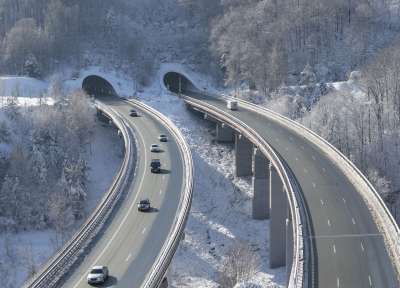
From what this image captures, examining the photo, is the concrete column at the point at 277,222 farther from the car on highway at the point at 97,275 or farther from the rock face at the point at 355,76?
the rock face at the point at 355,76

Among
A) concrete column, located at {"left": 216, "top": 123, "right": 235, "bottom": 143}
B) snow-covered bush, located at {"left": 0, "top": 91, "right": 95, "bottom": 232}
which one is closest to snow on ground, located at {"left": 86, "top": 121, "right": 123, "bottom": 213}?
snow-covered bush, located at {"left": 0, "top": 91, "right": 95, "bottom": 232}

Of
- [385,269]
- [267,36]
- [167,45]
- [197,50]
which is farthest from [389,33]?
[385,269]

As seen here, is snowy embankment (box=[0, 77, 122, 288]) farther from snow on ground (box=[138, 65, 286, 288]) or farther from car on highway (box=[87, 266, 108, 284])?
car on highway (box=[87, 266, 108, 284])

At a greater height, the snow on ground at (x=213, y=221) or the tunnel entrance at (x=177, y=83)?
the tunnel entrance at (x=177, y=83)

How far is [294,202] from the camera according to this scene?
3997 centimetres

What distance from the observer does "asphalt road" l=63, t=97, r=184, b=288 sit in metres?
32.7

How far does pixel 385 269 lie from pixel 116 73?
264 ft

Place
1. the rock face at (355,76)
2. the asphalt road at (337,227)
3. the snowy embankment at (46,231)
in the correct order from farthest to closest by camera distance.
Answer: the rock face at (355,76)
the snowy embankment at (46,231)
the asphalt road at (337,227)

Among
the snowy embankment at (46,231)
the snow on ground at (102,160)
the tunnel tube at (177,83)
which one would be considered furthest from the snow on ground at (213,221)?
the tunnel tube at (177,83)

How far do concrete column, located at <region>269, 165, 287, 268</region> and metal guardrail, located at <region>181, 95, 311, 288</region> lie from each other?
123 inches

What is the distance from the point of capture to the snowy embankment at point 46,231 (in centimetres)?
5003

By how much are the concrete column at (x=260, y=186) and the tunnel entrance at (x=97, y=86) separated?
46727 mm

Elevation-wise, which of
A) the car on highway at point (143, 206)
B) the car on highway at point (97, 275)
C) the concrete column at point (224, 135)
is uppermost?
the concrete column at point (224, 135)

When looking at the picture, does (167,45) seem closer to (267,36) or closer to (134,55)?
(134,55)
